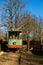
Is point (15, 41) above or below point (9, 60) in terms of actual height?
above

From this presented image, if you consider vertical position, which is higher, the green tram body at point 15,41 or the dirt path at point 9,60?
the green tram body at point 15,41

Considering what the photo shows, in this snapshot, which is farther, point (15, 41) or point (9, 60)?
point (15, 41)

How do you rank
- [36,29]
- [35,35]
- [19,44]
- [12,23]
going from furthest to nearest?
[35,35]
[36,29]
[12,23]
[19,44]

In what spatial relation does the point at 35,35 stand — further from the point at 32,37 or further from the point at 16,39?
the point at 16,39

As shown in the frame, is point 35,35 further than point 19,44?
Yes

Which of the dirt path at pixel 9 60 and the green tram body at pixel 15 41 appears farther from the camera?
the green tram body at pixel 15 41

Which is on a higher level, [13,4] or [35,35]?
[13,4]

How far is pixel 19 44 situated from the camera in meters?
27.1

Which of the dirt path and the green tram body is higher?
the green tram body

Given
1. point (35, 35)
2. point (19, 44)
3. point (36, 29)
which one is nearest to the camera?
point (19, 44)

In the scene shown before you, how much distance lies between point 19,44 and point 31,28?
1976 cm

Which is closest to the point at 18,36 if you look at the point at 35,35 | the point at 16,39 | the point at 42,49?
the point at 16,39

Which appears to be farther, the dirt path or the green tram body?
the green tram body

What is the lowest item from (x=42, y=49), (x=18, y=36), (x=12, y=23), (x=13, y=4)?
(x=42, y=49)
